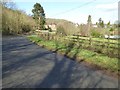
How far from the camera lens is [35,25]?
301 feet

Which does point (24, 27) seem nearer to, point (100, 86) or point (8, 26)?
point (8, 26)

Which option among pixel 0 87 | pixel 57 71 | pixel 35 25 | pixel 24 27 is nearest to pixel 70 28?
pixel 24 27

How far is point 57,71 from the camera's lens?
12570 millimetres

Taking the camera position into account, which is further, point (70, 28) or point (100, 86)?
point (70, 28)

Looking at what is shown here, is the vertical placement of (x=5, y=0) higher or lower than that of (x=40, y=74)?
higher

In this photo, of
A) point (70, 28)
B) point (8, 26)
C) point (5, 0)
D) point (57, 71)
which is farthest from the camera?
point (5, 0)

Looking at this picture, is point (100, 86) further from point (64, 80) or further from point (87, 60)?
point (87, 60)

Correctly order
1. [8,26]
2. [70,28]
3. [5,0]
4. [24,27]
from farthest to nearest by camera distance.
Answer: [24,27] → [5,0] → [8,26] → [70,28]

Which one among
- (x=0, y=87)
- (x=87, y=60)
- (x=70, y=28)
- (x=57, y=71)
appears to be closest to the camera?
(x=0, y=87)

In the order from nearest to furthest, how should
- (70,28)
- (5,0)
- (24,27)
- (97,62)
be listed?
(97,62)
(70,28)
(5,0)
(24,27)

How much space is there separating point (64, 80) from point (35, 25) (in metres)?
82.8

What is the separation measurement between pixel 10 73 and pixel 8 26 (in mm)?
57324

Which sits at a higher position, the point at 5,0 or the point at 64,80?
the point at 5,0

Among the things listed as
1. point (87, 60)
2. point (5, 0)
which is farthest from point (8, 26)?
point (87, 60)
